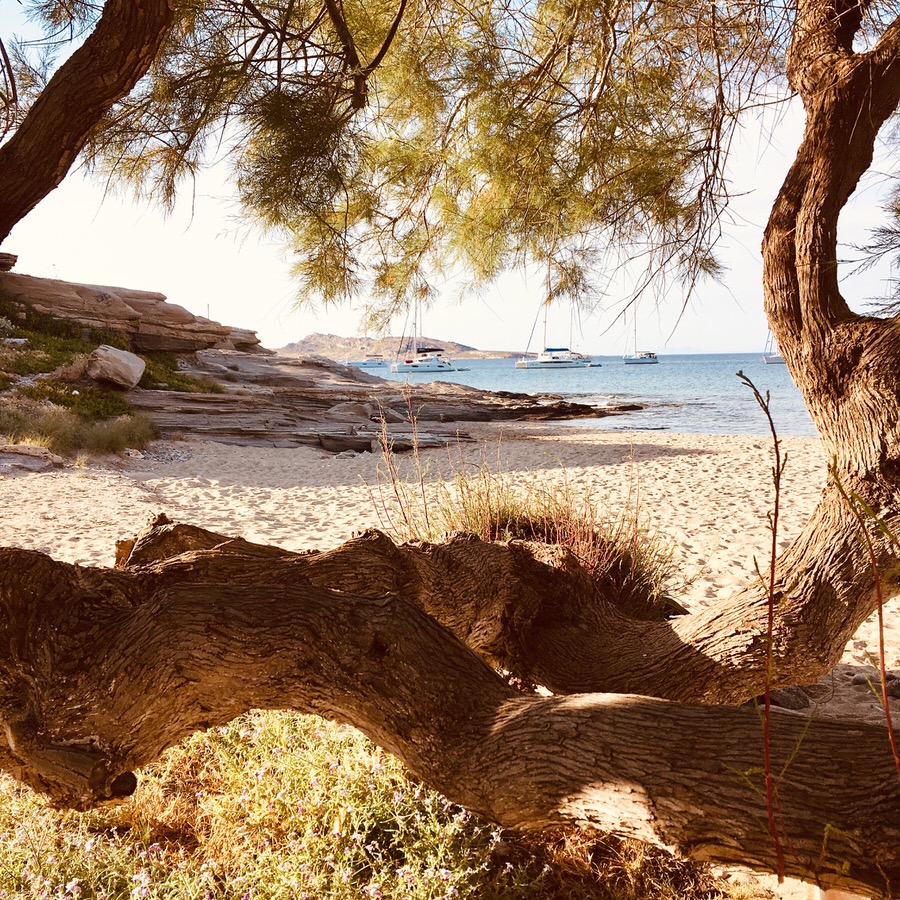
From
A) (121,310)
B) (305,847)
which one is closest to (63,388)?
(121,310)

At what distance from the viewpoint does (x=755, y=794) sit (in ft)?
4.19

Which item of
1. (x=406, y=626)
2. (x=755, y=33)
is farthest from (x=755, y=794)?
(x=755, y=33)

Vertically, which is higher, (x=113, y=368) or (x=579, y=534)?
(x=579, y=534)

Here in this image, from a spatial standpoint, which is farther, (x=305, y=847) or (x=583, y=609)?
(x=583, y=609)

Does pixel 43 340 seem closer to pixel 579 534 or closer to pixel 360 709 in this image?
pixel 579 534

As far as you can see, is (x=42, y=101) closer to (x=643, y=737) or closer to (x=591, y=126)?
(x=643, y=737)

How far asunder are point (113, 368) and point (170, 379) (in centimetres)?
208

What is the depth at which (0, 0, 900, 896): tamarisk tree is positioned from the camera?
4.65 feet

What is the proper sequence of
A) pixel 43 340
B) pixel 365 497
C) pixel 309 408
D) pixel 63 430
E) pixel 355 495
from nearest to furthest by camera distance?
pixel 365 497, pixel 355 495, pixel 63 430, pixel 43 340, pixel 309 408

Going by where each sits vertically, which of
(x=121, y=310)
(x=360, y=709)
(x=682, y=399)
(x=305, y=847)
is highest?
(x=682, y=399)

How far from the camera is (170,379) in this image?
17.3 meters

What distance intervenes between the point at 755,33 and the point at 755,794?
249 cm

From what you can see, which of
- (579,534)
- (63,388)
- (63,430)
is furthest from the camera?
(63,388)

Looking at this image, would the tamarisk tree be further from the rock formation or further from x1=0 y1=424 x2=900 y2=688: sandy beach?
the rock formation
